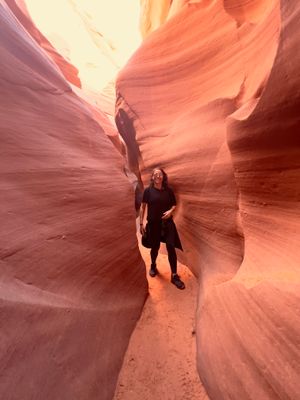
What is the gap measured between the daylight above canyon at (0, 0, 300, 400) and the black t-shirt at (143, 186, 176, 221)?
0.80 ft

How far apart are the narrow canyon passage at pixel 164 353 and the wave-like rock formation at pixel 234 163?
18 cm

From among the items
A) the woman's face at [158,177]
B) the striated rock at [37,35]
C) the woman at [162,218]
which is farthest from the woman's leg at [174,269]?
the striated rock at [37,35]

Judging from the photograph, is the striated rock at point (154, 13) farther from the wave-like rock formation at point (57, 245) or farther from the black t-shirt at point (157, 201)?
the black t-shirt at point (157, 201)

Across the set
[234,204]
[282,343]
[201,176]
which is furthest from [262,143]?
[282,343]

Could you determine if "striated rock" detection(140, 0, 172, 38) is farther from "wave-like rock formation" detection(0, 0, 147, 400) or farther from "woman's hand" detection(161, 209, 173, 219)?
"woman's hand" detection(161, 209, 173, 219)

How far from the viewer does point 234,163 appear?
2.59 m

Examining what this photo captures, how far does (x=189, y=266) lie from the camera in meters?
3.99


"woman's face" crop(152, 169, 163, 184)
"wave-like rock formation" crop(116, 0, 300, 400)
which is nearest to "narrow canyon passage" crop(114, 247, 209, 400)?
"wave-like rock formation" crop(116, 0, 300, 400)

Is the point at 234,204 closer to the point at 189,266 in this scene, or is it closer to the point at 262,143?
the point at 262,143

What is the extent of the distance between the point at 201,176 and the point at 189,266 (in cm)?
147

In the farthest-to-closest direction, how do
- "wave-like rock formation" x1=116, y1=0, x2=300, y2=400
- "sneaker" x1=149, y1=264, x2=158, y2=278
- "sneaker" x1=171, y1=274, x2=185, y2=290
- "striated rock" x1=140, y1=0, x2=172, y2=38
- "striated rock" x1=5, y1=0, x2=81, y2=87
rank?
"striated rock" x1=5, y1=0, x2=81, y2=87 < "striated rock" x1=140, y1=0, x2=172, y2=38 < "sneaker" x1=149, y1=264, x2=158, y2=278 < "sneaker" x1=171, y1=274, x2=185, y2=290 < "wave-like rock formation" x1=116, y1=0, x2=300, y2=400

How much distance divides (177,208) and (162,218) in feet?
1.99

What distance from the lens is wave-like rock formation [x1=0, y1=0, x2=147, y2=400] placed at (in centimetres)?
181

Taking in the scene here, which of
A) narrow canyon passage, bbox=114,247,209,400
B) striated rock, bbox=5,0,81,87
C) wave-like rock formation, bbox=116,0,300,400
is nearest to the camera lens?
wave-like rock formation, bbox=116,0,300,400
